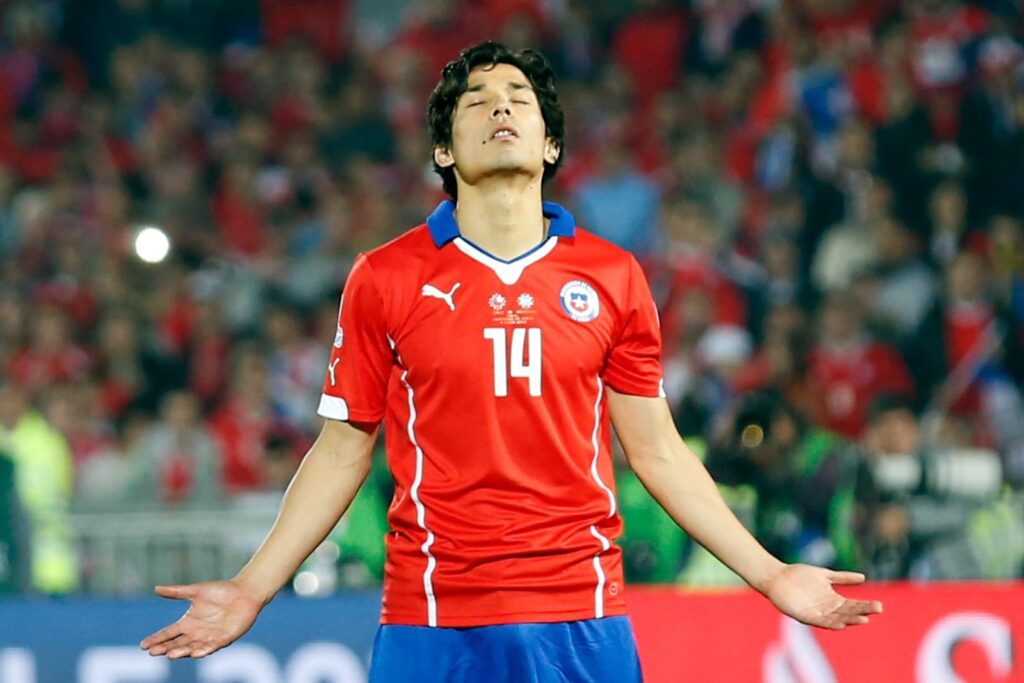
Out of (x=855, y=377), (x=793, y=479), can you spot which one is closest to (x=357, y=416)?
(x=793, y=479)

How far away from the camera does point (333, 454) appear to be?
402 centimetres

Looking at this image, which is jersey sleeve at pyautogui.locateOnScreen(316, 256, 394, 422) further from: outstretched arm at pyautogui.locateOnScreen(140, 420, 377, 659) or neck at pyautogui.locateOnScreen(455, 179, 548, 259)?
neck at pyautogui.locateOnScreen(455, 179, 548, 259)

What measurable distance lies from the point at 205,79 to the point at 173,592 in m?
8.93

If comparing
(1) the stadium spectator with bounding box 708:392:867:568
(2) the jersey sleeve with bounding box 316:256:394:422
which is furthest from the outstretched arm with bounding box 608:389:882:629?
(1) the stadium spectator with bounding box 708:392:867:568

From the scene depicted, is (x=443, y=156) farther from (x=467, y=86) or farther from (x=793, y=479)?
(x=793, y=479)

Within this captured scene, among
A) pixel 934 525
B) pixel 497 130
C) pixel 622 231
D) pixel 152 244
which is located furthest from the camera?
pixel 152 244

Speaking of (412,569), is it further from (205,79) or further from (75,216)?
(205,79)

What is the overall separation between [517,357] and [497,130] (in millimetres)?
486

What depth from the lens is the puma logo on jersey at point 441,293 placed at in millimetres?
3918

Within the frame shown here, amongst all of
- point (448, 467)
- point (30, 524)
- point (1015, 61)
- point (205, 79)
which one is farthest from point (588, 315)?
point (205, 79)

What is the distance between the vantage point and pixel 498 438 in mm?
3807

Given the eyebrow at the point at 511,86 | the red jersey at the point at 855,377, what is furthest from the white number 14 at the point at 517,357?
the red jersey at the point at 855,377

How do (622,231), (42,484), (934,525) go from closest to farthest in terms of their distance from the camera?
(934,525) → (42,484) → (622,231)

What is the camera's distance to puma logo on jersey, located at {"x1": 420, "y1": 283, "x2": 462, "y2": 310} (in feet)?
12.9
